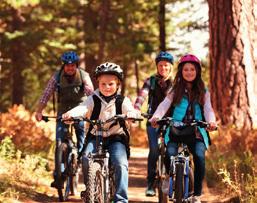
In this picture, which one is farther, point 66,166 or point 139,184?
point 139,184

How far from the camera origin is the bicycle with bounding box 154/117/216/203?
6.96m

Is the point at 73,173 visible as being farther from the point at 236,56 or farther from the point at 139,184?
the point at 236,56

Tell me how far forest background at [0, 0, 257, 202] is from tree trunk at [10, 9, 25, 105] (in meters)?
0.05

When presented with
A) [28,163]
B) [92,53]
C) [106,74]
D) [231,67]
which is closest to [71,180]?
[28,163]

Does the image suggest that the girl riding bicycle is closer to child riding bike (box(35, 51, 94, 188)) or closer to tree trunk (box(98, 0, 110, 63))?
child riding bike (box(35, 51, 94, 188))

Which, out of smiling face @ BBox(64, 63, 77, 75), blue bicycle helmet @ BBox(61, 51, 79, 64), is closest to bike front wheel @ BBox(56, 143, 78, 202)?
smiling face @ BBox(64, 63, 77, 75)

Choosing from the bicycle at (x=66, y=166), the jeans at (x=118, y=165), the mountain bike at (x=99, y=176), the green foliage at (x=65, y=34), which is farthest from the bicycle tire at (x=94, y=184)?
the green foliage at (x=65, y=34)

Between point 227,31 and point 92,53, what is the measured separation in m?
16.6

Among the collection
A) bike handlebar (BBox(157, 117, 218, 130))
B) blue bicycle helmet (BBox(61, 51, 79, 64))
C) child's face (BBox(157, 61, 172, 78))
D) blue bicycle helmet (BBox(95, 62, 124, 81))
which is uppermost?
blue bicycle helmet (BBox(61, 51, 79, 64))

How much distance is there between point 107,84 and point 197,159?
1.49 metres

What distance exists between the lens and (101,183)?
6695 millimetres

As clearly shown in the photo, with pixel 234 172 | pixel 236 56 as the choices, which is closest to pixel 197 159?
pixel 234 172

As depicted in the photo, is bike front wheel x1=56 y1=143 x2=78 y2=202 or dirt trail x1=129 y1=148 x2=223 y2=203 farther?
dirt trail x1=129 y1=148 x2=223 y2=203

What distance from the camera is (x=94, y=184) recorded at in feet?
21.9
